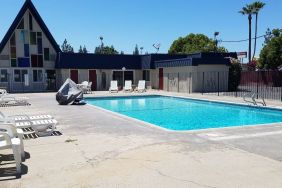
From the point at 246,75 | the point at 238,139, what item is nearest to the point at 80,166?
the point at 238,139

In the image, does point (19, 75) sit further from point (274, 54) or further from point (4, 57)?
point (274, 54)

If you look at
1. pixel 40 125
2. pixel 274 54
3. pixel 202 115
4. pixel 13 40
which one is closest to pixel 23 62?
pixel 13 40

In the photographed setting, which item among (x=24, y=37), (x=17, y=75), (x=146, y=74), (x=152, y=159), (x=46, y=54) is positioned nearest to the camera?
(x=152, y=159)

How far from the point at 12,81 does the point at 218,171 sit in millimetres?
27835

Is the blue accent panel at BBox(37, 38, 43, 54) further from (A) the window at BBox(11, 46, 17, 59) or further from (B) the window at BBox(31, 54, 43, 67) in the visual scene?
(A) the window at BBox(11, 46, 17, 59)

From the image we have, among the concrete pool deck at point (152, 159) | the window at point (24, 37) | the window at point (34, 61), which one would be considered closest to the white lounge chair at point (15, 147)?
the concrete pool deck at point (152, 159)

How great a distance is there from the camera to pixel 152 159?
630 centimetres

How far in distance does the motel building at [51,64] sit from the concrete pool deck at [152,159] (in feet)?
63.7

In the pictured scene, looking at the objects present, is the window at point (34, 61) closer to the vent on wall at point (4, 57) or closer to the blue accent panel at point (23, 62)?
the blue accent panel at point (23, 62)

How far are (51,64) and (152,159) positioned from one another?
2725 centimetres

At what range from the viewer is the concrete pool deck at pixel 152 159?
511 cm

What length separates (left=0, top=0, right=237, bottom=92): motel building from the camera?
29562 mm

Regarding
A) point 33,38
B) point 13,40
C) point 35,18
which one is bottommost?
point 13,40

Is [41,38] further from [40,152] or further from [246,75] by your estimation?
[40,152]
